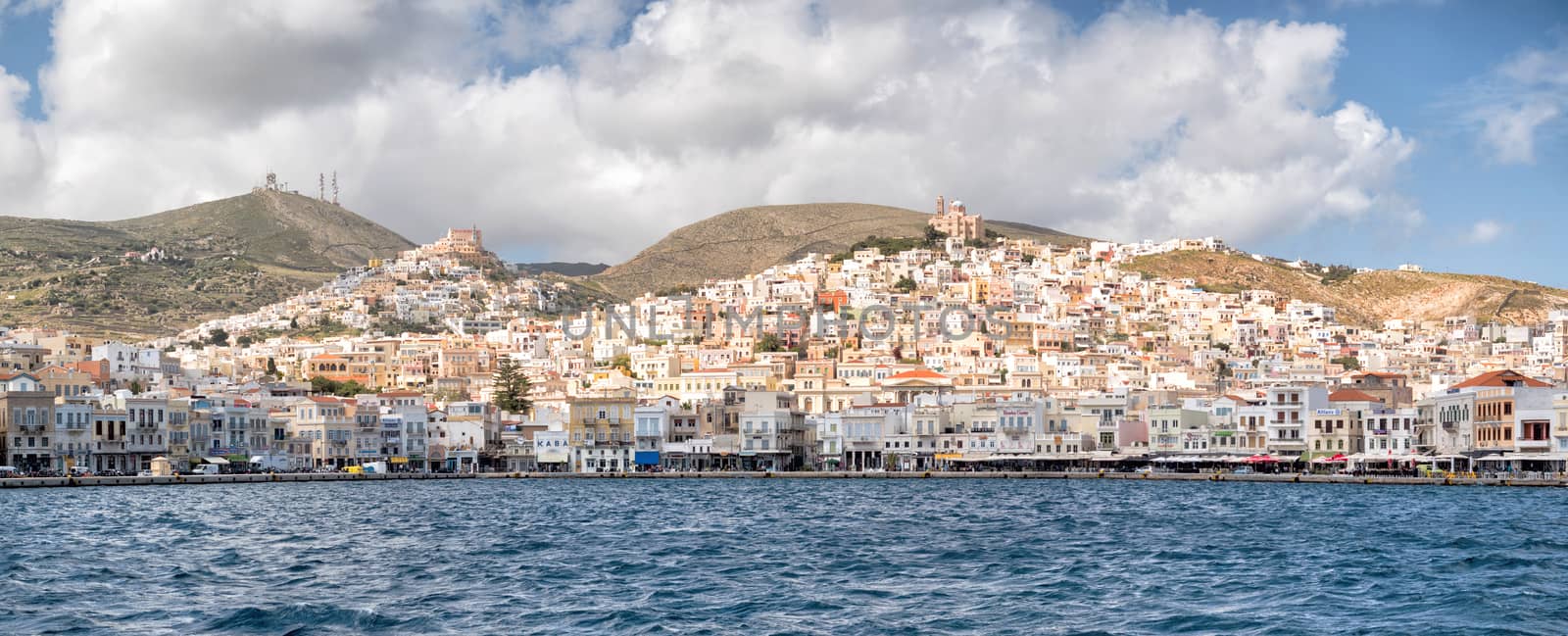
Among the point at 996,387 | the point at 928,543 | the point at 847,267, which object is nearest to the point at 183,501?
the point at 928,543

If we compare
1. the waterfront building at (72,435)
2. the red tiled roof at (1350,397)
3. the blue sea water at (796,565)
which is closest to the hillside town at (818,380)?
the waterfront building at (72,435)

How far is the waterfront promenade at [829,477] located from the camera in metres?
67.8

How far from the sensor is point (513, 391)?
105188 millimetres

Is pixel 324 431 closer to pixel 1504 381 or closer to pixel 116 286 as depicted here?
pixel 1504 381

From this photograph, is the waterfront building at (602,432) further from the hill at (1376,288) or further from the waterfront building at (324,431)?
the hill at (1376,288)

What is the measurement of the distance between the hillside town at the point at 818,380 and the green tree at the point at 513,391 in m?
0.31

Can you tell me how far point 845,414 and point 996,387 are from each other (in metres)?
15.7

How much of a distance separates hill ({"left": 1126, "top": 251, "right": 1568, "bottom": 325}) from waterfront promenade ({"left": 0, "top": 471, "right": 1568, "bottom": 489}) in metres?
105

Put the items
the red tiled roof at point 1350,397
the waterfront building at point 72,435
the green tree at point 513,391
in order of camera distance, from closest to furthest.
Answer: the waterfront building at point 72,435 < the red tiled roof at point 1350,397 < the green tree at point 513,391

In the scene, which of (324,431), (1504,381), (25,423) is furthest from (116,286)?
(1504,381)

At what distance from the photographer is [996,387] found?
10069 cm

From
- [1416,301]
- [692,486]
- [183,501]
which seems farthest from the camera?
[1416,301]

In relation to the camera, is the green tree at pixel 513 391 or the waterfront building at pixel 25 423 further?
the green tree at pixel 513 391

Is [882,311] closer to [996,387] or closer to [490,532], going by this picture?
[996,387]
